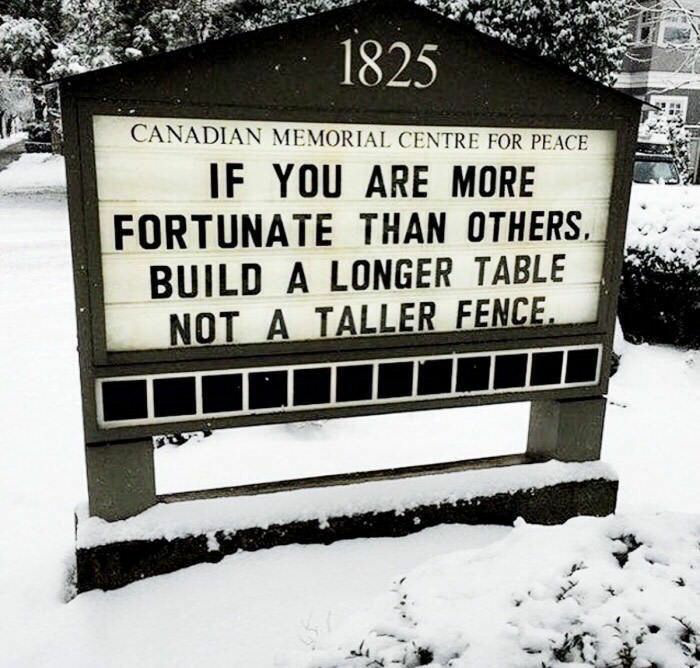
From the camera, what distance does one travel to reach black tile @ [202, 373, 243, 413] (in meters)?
3.94

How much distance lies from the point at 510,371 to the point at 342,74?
187 cm

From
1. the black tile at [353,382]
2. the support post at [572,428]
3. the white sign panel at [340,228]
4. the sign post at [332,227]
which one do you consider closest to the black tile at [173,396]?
the sign post at [332,227]

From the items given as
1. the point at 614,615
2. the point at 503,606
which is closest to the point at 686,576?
the point at 614,615

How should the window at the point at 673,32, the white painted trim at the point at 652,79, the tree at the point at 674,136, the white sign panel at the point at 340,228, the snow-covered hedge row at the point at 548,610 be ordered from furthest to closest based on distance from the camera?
the white painted trim at the point at 652,79 → the window at the point at 673,32 → the tree at the point at 674,136 → the white sign panel at the point at 340,228 → the snow-covered hedge row at the point at 548,610

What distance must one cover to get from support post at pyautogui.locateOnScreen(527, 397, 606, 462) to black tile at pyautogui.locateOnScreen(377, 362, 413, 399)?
1012 millimetres

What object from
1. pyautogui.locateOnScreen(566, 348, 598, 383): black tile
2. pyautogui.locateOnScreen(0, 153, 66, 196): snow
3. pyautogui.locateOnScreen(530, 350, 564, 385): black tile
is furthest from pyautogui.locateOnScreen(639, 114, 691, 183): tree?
pyautogui.locateOnScreen(0, 153, 66, 196): snow

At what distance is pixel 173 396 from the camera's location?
153 inches

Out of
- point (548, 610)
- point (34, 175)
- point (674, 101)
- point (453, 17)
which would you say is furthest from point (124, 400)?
point (674, 101)

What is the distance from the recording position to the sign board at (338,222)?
362 cm

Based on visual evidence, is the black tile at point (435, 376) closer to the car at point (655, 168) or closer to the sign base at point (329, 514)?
the sign base at point (329, 514)

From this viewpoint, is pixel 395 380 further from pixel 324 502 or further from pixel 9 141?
pixel 9 141

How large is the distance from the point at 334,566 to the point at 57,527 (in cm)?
188

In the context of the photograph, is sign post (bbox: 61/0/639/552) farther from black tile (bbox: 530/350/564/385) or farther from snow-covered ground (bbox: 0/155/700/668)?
snow-covered ground (bbox: 0/155/700/668)

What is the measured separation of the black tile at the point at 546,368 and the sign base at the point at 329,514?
0.54 metres
